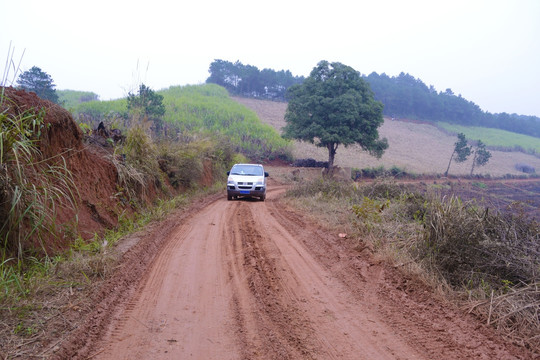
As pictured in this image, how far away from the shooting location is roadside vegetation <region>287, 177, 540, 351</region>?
14.8ft

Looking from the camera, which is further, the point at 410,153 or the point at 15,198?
the point at 410,153

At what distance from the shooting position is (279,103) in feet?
267

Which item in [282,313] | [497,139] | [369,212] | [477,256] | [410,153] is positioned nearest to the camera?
[282,313]

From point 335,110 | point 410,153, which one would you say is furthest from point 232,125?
point 410,153

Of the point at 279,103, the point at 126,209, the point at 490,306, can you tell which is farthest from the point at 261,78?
the point at 490,306

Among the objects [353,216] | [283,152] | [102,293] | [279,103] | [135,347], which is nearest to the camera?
[135,347]

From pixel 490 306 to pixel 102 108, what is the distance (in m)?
46.1

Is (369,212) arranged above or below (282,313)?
above

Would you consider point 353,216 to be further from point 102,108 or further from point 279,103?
point 279,103

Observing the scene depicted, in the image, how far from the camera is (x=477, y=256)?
18.7 ft

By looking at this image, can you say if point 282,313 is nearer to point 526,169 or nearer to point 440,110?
point 526,169

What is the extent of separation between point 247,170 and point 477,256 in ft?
41.1

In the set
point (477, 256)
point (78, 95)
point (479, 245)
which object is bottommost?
point (477, 256)

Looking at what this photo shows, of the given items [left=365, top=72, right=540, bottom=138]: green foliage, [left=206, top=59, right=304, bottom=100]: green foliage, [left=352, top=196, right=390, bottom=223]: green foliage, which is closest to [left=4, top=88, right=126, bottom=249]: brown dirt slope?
[left=352, top=196, right=390, bottom=223]: green foliage
